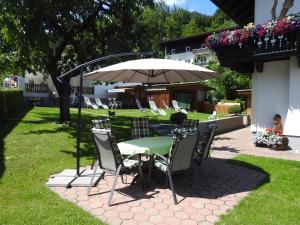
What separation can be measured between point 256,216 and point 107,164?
280 centimetres

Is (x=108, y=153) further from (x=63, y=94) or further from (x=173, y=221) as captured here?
(x=63, y=94)

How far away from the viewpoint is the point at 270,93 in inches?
468

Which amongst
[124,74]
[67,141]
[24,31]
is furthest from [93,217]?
[24,31]

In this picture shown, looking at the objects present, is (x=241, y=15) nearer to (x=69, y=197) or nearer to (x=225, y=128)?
(x=225, y=128)

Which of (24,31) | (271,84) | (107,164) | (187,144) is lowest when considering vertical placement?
(107,164)

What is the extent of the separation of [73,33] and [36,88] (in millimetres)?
19049

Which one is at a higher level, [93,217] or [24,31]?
[24,31]

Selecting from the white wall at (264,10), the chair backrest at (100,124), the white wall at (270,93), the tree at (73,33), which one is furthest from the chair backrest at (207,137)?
the tree at (73,33)

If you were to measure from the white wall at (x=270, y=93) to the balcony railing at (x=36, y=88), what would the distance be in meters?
24.9

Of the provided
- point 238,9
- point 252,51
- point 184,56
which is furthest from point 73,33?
point 184,56

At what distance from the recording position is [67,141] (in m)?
11.3

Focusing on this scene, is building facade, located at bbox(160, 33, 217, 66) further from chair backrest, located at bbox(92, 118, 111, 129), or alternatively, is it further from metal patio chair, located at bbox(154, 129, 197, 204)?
metal patio chair, located at bbox(154, 129, 197, 204)

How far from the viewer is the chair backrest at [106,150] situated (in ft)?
19.4

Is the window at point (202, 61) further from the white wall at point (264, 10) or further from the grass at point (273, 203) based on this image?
the grass at point (273, 203)
